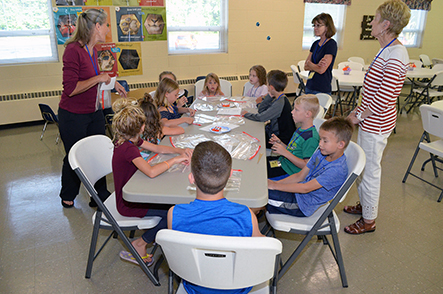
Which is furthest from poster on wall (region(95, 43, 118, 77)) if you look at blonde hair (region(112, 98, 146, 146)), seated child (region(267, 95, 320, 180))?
seated child (region(267, 95, 320, 180))

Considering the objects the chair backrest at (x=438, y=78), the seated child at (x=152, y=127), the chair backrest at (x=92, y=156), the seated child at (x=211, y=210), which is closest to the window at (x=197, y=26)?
the chair backrest at (x=438, y=78)

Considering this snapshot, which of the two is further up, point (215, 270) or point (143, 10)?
point (143, 10)

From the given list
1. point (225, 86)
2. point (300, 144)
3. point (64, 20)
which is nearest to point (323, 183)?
point (300, 144)

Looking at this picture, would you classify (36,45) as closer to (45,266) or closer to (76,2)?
(76,2)

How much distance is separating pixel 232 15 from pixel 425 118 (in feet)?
13.8

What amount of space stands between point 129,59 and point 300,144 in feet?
13.7

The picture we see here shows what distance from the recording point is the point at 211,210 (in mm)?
1200

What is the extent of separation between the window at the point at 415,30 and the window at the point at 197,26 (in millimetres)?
5663

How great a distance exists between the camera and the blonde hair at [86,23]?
2395 millimetres

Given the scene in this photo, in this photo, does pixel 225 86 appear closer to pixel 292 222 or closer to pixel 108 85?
pixel 108 85

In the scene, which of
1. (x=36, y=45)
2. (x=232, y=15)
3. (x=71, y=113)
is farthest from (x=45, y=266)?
(x=232, y=15)

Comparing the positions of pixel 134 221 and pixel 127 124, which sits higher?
pixel 127 124

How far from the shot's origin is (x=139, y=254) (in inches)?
80.4

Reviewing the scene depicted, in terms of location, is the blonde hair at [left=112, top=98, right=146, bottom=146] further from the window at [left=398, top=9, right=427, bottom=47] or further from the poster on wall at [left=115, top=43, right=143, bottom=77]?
the window at [left=398, top=9, right=427, bottom=47]
